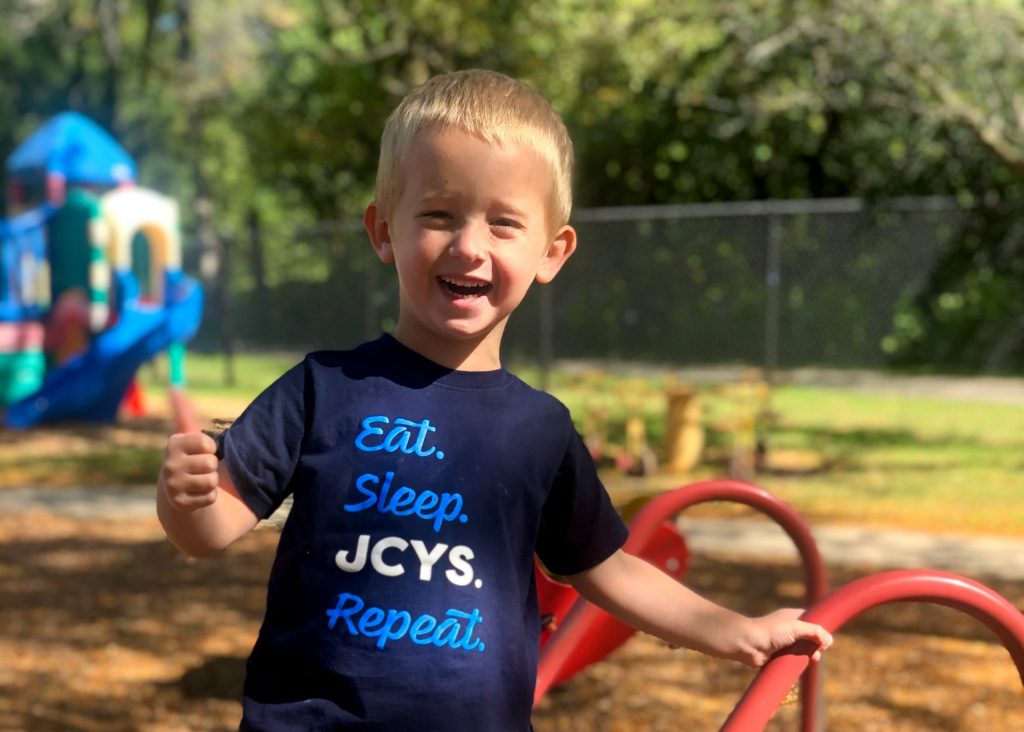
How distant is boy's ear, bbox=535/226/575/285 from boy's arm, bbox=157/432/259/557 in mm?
514

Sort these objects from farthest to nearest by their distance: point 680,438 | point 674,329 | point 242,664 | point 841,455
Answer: point 674,329
point 841,455
point 680,438
point 242,664

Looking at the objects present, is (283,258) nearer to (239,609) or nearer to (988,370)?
(988,370)

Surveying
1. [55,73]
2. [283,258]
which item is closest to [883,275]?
[283,258]

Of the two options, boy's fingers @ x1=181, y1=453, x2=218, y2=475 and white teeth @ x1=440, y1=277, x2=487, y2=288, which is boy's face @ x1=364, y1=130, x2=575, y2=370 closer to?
white teeth @ x1=440, y1=277, x2=487, y2=288

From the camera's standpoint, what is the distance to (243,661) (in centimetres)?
461

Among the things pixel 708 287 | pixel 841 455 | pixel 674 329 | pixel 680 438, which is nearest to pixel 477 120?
pixel 680 438

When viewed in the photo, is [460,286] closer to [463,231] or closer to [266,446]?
[463,231]

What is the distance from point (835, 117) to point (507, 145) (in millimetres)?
15389

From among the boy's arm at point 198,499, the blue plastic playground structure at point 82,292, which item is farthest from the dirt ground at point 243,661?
the blue plastic playground structure at point 82,292

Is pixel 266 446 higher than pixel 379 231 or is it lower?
lower

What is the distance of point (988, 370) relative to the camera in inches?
551

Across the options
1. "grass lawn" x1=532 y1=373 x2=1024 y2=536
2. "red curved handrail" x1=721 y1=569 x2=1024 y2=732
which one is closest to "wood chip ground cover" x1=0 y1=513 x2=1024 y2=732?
"grass lawn" x1=532 y1=373 x2=1024 y2=536

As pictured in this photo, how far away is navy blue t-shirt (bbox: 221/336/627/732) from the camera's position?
4.97 ft

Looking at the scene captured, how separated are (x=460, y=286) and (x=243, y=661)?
3367mm
